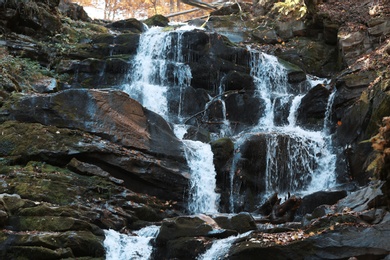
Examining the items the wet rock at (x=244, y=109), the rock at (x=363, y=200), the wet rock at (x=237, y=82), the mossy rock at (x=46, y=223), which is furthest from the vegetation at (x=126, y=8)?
the rock at (x=363, y=200)

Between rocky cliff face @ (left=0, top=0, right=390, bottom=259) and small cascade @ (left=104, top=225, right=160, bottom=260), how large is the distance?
232 millimetres

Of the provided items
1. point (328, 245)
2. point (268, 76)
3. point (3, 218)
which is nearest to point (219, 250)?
point (328, 245)

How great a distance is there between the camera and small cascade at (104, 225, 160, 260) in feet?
30.3

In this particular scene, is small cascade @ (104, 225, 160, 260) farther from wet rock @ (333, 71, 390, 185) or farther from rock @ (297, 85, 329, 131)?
rock @ (297, 85, 329, 131)

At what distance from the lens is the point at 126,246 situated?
9500mm

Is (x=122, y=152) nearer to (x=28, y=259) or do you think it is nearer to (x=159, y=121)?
(x=159, y=121)

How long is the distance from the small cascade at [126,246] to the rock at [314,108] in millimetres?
8651

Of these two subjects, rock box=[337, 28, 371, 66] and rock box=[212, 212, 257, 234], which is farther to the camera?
rock box=[337, 28, 371, 66]

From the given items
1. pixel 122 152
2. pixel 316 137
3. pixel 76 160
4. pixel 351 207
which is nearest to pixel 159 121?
pixel 122 152

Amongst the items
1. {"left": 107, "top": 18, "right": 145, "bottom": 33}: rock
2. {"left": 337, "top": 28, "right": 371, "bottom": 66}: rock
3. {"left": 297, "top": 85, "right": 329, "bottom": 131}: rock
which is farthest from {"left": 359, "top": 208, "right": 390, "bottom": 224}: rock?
{"left": 107, "top": 18, "right": 145, "bottom": 33}: rock

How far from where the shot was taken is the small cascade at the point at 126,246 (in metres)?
9.23

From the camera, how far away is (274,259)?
316 inches

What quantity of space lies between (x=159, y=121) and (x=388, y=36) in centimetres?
982

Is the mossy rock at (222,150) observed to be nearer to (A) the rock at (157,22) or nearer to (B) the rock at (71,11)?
(A) the rock at (157,22)
